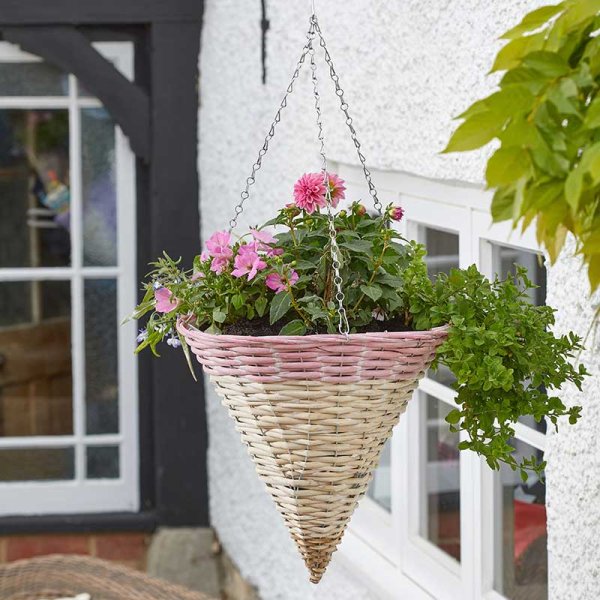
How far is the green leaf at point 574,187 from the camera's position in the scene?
109cm

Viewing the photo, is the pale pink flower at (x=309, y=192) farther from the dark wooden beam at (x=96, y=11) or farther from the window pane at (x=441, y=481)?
the dark wooden beam at (x=96, y=11)

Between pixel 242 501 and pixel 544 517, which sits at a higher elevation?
pixel 544 517

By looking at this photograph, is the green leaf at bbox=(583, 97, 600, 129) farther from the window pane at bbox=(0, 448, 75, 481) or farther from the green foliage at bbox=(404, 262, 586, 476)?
the window pane at bbox=(0, 448, 75, 481)

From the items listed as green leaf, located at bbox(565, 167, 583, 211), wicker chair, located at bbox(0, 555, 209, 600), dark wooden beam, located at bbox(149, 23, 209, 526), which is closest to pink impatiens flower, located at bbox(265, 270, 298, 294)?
green leaf, located at bbox(565, 167, 583, 211)

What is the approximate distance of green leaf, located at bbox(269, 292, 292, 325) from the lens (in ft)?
5.52

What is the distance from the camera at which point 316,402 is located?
1652 mm

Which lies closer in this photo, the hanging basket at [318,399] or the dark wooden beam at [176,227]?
the hanging basket at [318,399]

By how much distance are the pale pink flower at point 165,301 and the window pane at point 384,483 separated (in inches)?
71.3

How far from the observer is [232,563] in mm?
4969

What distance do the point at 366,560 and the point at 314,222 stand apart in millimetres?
1793

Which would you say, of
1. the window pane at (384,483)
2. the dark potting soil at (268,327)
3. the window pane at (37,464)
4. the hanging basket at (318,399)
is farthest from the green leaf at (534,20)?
the window pane at (37,464)

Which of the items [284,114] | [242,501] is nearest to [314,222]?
[284,114]

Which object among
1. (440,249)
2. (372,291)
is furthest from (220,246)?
(440,249)

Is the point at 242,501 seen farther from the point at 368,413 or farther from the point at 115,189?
the point at 368,413
